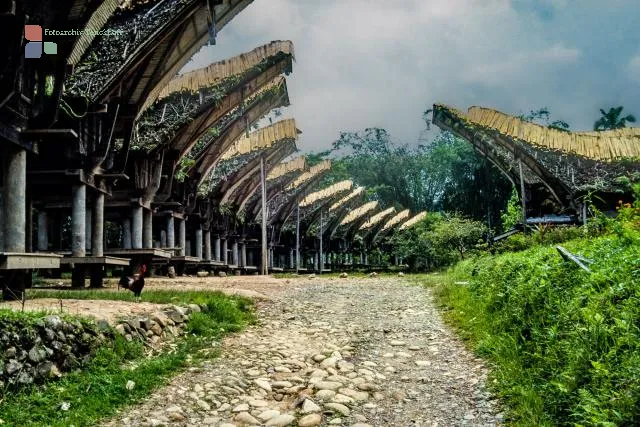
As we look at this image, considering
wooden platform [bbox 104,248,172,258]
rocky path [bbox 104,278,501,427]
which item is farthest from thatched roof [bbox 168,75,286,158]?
rocky path [bbox 104,278,501,427]

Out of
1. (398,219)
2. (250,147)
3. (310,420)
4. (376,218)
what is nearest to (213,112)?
(250,147)

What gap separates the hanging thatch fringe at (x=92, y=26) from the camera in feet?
35.9

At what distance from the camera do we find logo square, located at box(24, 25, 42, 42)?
967 cm

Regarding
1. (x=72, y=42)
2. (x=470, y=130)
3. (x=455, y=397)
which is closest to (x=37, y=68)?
(x=72, y=42)

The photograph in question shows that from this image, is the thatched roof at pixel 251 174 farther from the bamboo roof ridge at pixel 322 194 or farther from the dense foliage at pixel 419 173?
the dense foliage at pixel 419 173

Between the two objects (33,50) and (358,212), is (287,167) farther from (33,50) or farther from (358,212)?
(33,50)

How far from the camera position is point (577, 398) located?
13.8 feet

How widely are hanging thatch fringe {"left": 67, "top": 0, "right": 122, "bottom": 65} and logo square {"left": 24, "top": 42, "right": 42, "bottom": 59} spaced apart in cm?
88

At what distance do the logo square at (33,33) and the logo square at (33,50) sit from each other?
0.33 ft

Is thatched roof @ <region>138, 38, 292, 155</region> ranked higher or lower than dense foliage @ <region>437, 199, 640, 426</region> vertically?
A: higher

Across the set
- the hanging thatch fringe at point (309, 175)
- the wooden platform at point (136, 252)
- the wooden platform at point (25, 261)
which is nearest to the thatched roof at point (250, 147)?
the hanging thatch fringe at point (309, 175)

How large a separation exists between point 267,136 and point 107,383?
1911 centimetres

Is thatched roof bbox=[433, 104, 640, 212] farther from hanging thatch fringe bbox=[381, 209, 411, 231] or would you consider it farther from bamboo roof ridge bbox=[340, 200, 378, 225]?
hanging thatch fringe bbox=[381, 209, 411, 231]

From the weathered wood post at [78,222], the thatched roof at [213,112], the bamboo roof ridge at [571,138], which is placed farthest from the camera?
the bamboo roof ridge at [571,138]
